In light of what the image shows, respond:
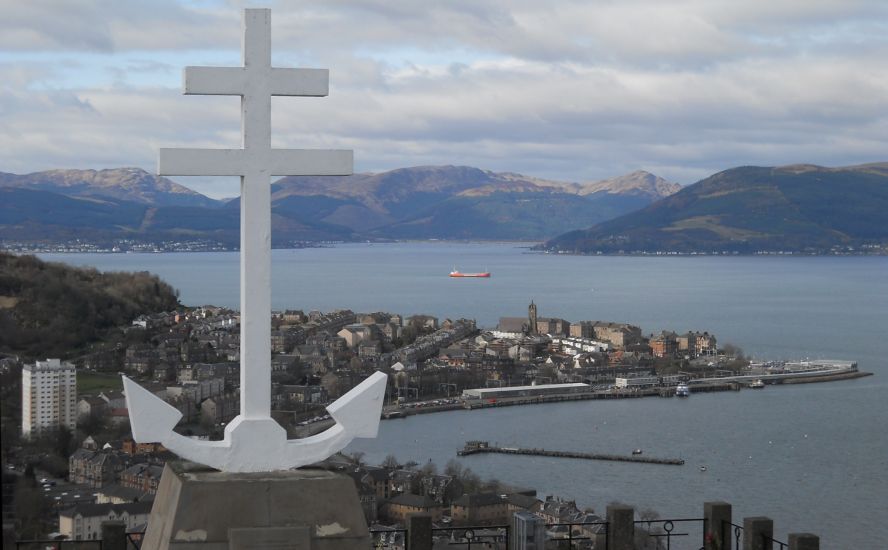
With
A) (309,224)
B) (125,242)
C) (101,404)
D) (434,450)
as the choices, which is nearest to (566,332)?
(434,450)

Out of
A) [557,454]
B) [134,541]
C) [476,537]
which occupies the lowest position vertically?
[557,454]

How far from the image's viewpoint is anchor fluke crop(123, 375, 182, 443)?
365 cm

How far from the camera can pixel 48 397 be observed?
26.0 metres

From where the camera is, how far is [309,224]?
193 m

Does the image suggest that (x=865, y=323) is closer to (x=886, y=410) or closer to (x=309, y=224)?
(x=886, y=410)

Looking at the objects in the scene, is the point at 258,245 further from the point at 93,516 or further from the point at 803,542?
the point at 93,516

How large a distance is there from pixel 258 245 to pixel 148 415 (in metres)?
0.60

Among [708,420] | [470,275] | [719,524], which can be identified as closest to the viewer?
[719,524]

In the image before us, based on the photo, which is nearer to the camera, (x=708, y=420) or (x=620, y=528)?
(x=620, y=528)

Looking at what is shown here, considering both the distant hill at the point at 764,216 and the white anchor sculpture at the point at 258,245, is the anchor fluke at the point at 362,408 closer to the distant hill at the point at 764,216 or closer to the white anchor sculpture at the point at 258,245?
the white anchor sculpture at the point at 258,245

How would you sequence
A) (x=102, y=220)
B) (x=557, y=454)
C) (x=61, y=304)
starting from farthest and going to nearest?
(x=102, y=220)
(x=61, y=304)
(x=557, y=454)

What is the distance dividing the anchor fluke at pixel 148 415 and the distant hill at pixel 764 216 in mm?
152708

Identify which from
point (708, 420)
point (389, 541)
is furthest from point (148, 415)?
point (708, 420)

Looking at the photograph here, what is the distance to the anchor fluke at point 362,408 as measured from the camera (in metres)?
3.81
